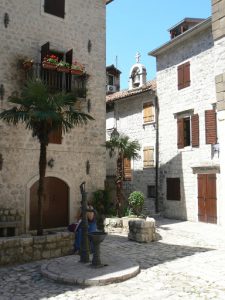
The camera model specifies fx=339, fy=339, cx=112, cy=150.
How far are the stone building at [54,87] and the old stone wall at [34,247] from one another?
3479mm

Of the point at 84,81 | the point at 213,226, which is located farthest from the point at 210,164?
the point at 84,81

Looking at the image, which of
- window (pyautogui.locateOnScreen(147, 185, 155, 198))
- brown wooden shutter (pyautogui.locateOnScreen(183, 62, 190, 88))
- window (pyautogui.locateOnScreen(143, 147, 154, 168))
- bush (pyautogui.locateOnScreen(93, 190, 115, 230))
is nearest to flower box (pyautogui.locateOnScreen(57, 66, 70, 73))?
bush (pyautogui.locateOnScreen(93, 190, 115, 230))

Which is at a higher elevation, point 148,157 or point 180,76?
point 180,76

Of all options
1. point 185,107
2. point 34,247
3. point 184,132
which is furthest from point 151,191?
point 34,247

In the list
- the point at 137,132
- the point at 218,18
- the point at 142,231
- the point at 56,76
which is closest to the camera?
the point at 218,18

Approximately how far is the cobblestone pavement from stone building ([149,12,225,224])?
16.8ft

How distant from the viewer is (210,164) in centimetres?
1617

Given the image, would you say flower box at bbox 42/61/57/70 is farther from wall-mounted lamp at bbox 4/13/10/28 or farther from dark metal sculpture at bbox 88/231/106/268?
dark metal sculpture at bbox 88/231/106/268

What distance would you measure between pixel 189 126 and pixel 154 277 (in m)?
11.7

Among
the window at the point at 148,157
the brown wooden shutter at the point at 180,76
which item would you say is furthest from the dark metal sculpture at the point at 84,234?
the window at the point at 148,157

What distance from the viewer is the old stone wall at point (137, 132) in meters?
20.5

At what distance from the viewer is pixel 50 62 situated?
13711mm

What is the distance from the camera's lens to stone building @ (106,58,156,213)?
66.9 feet

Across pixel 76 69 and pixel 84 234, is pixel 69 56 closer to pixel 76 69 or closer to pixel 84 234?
pixel 76 69
